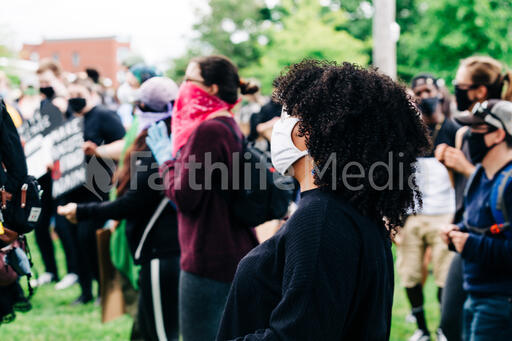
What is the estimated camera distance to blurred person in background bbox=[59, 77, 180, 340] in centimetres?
376

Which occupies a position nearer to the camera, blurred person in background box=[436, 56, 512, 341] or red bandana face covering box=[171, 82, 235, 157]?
red bandana face covering box=[171, 82, 235, 157]

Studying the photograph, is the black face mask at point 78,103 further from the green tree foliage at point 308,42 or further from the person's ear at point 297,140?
the green tree foliage at point 308,42

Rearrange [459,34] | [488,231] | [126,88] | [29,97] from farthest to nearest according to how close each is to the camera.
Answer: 1. [459,34]
2. [29,97]
3. [126,88]
4. [488,231]

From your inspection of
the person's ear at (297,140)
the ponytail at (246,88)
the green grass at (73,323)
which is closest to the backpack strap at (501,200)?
the ponytail at (246,88)

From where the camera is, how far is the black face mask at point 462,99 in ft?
14.8

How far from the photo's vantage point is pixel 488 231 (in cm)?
330

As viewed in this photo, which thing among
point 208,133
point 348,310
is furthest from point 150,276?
point 348,310

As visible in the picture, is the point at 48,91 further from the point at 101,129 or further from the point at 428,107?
the point at 428,107

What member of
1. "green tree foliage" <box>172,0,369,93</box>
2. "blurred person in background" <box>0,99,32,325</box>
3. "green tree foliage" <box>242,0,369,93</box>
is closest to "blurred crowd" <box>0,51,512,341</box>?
"blurred person in background" <box>0,99,32,325</box>

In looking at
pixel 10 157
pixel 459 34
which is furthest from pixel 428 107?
pixel 459 34

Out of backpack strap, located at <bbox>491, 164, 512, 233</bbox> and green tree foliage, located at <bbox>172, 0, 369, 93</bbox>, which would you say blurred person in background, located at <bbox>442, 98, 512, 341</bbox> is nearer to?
backpack strap, located at <bbox>491, 164, 512, 233</bbox>

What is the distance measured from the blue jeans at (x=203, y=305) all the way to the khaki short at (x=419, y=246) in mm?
2706

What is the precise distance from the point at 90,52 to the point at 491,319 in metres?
85.2

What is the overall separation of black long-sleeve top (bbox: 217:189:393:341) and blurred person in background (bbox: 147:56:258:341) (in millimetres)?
1345
